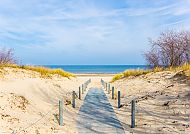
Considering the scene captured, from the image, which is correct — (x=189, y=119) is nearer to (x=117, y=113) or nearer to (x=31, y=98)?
(x=117, y=113)

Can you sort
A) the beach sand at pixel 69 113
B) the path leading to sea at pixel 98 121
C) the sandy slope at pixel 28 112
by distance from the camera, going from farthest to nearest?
the path leading to sea at pixel 98 121 < the beach sand at pixel 69 113 < the sandy slope at pixel 28 112

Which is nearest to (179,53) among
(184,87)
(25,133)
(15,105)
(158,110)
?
(184,87)

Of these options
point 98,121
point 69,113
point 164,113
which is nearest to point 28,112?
point 69,113

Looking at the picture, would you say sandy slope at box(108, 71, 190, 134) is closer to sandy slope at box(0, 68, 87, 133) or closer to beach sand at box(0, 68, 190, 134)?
beach sand at box(0, 68, 190, 134)

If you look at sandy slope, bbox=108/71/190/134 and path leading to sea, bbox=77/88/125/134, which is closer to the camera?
path leading to sea, bbox=77/88/125/134

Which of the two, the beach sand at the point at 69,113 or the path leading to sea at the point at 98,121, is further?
the path leading to sea at the point at 98,121

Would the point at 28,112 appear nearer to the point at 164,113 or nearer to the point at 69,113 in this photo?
the point at 69,113

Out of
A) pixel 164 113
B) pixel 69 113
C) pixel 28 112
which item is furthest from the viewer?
pixel 69 113

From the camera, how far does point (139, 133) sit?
11.7 metres

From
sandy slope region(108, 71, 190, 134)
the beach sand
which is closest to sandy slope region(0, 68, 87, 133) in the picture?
the beach sand

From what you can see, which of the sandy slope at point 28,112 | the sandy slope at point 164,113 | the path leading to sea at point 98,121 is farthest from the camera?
the sandy slope at point 164,113

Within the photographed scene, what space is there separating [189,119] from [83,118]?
4197 millimetres

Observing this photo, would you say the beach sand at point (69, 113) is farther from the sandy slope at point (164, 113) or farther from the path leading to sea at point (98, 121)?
the path leading to sea at point (98, 121)

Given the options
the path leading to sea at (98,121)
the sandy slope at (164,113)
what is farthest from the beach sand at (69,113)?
the path leading to sea at (98,121)
